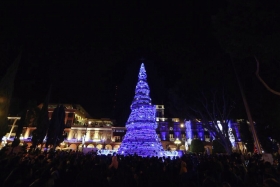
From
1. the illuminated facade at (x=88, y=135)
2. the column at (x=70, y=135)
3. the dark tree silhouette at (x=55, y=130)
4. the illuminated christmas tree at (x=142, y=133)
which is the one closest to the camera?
the illuminated christmas tree at (x=142, y=133)

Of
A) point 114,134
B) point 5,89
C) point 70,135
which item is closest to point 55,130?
point 5,89

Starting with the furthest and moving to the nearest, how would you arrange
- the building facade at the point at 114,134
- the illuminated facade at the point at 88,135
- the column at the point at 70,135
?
the column at the point at 70,135, the illuminated facade at the point at 88,135, the building facade at the point at 114,134

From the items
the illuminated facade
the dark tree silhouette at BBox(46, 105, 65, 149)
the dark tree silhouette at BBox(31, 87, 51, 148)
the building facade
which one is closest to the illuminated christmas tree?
the dark tree silhouette at BBox(31, 87, 51, 148)

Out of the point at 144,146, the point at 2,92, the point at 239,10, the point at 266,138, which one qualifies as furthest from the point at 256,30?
the point at 266,138

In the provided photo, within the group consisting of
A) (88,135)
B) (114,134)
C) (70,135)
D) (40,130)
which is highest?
(114,134)

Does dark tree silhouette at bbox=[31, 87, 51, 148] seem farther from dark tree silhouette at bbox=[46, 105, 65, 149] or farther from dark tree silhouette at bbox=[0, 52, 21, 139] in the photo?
dark tree silhouette at bbox=[0, 52, 21, 139]

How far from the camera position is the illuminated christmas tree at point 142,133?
1827 centimetres

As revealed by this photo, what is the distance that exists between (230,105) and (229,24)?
41.6 feet

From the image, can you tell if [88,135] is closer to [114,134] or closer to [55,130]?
[114,134]

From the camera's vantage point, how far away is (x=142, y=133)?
61.9ft

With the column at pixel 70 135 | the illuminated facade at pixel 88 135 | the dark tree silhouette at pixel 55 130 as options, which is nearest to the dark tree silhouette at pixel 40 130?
the dark tree silhouette at pixel 55 130

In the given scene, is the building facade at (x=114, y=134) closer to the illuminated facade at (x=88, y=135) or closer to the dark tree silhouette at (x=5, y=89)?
the illuminated facade at (x=88, y=135)

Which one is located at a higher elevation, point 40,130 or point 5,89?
point 5,89

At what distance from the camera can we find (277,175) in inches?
239
